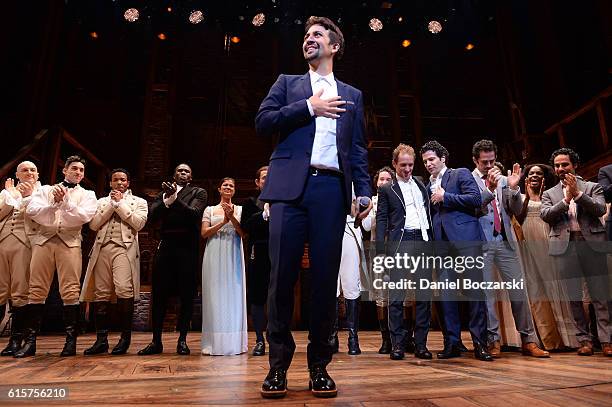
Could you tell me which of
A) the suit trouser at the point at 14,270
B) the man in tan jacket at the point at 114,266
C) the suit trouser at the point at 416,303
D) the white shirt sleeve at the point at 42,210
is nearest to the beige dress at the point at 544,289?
the suit trouser at the point at 416,303

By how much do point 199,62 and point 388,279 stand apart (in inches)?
328

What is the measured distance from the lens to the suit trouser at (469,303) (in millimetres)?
3240

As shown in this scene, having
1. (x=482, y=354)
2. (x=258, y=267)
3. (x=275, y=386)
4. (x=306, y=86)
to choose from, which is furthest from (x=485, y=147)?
(x=275, y=386)

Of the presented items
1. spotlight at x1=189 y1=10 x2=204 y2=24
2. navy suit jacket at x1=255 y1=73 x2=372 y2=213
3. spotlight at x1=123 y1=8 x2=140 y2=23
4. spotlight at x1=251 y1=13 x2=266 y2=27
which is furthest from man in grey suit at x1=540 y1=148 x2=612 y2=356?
spotlight at x1=123 y1=8 x2=140 y2=23

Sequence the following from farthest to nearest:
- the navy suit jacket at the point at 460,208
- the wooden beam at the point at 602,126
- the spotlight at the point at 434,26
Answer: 1. the spotlight at the point at 434,26
2. the wooden beam at the point at 602,126
3. the navy suit jacket at the point at 460,208

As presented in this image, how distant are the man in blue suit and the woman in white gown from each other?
170cm

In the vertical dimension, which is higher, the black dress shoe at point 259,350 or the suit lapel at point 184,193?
the suit lapel at point 184,193

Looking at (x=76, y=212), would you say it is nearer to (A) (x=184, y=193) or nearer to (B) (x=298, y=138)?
(A) (x=184, y=193)

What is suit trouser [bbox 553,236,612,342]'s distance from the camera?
11.4 ft

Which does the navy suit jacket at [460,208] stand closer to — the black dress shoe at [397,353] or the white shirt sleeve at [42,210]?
the black dress shoe at [397,353]

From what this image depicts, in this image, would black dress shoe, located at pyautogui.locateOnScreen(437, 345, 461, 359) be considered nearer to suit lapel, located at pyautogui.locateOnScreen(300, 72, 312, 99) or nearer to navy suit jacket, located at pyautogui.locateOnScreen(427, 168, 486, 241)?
navy suit jacket, located at pyautogui.locateOnScreen(427, 168, 486, 241)

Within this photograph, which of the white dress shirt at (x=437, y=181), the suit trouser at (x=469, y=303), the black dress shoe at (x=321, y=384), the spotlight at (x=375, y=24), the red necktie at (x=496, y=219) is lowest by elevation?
the black dress shoe at (x=321, y=384)

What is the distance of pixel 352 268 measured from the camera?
13.5 ft

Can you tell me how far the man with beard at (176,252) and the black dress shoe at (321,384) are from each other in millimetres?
2291
